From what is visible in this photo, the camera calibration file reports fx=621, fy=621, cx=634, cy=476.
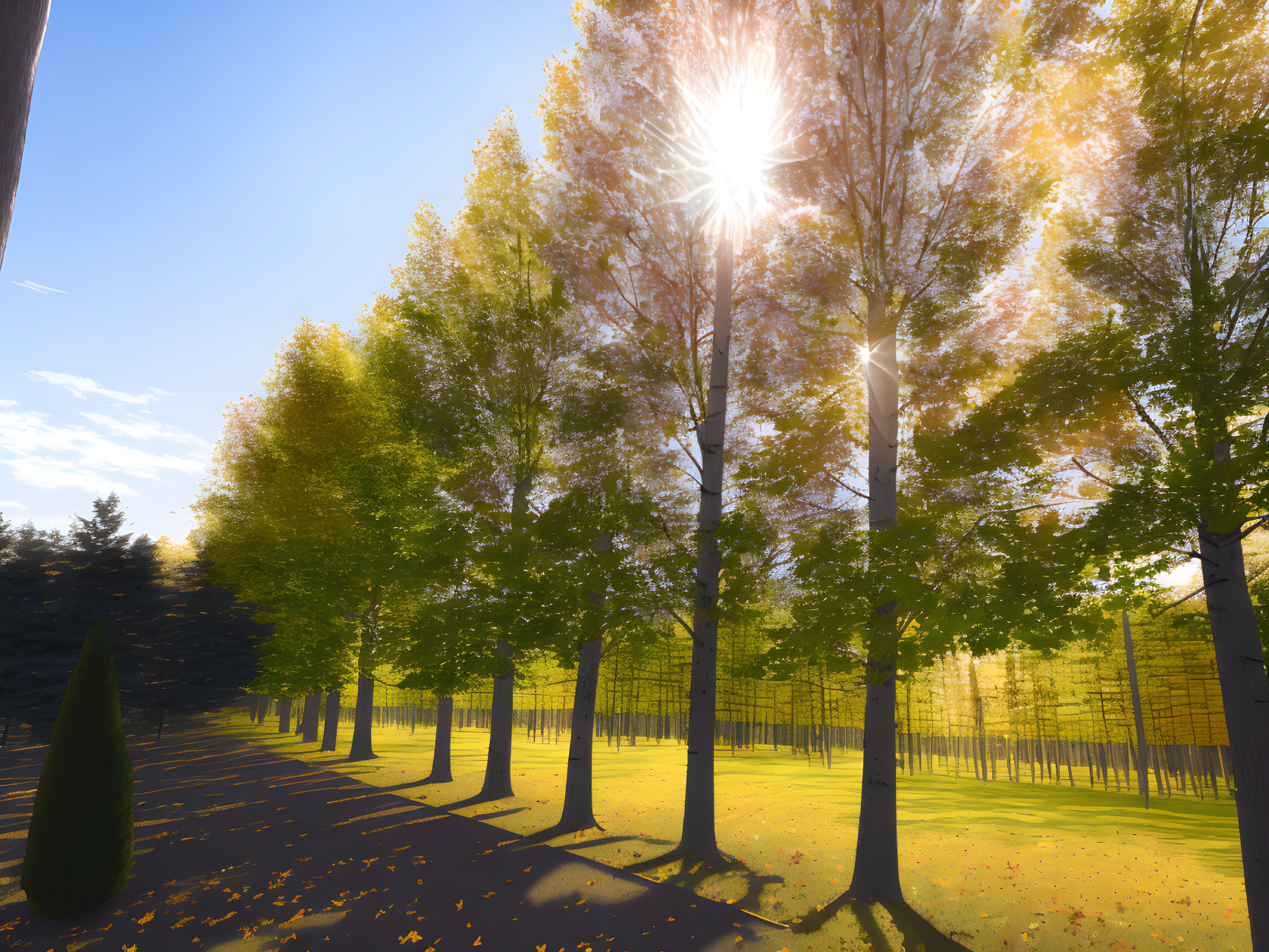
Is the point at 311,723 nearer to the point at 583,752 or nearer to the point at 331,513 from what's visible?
the point at 331,513

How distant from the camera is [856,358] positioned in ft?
32.6

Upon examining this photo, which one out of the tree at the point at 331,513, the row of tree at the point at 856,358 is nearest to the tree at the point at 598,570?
the row of tree at the point at 856,358

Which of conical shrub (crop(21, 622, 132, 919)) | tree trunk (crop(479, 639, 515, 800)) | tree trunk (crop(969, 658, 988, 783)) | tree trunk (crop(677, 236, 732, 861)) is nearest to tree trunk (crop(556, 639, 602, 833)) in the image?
tree trunk (crop(677, 236, 732, 861))

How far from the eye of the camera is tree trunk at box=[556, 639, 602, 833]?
504 inches

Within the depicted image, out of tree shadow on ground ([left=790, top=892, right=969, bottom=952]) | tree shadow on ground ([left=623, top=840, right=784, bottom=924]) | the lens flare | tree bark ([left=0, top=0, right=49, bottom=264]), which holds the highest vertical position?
the lens flare

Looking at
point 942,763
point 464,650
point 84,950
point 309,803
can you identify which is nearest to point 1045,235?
point 464,650

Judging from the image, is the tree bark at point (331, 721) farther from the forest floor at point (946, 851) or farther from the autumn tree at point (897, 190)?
the autumn tree at point (897, 190)

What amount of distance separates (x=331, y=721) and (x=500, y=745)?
14.1m

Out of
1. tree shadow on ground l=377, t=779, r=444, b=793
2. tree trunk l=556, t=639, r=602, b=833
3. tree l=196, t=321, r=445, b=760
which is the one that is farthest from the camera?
tree shadow on ground l=377, t=779, r=444, b=793

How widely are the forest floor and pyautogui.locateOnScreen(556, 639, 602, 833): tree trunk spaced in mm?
442

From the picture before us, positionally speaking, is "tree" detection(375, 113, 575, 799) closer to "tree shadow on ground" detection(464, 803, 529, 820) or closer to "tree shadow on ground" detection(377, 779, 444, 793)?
"tree shadow on ground" detection(464, 803, 529, 820)

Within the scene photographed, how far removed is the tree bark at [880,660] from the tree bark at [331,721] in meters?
23.6

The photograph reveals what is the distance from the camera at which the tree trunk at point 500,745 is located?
1584 centimetres

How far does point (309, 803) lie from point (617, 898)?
10.8 metres
